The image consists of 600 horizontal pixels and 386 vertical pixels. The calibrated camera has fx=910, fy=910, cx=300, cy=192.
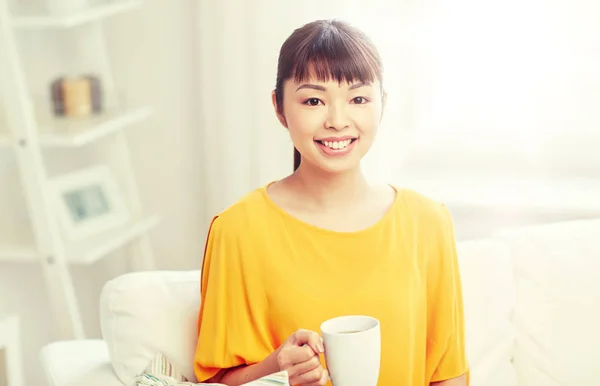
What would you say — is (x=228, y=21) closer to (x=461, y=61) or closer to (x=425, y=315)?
(x=461, y=61)

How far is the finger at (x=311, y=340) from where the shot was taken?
1.27 metres

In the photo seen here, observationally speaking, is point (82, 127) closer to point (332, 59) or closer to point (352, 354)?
point (332, 59)

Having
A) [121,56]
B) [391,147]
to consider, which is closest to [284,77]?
[391,147]

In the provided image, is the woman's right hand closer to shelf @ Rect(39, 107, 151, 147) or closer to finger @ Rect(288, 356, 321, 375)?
finger @ Rect(288, 356, 321, 375)

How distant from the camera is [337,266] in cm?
150

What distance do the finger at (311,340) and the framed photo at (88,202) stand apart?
4.24ft

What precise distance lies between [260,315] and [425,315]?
28 cm

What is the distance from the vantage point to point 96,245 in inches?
96.4

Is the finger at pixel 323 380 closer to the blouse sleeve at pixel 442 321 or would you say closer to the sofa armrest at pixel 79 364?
the blouse sleeve at pixel 442 321

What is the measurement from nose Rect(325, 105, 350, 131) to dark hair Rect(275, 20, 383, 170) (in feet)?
0.15

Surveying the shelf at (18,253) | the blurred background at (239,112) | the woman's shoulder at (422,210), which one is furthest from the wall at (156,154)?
the woman's shoulder at (422,210)

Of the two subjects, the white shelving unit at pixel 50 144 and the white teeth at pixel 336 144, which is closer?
the white teeth at pixel 336 144

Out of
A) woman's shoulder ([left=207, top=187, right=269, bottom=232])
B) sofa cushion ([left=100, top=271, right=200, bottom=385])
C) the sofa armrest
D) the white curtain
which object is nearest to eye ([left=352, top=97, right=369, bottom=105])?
woman's shoulder ([left=207, top=187, right=269, bottom=232])

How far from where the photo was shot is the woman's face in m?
1.44
